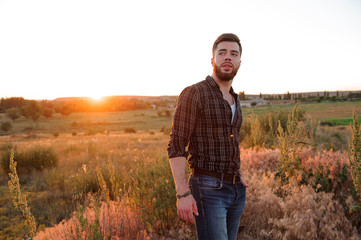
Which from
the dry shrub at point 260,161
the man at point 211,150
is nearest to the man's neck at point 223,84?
the man at point 211,150

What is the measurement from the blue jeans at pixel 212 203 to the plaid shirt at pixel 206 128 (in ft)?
0.38

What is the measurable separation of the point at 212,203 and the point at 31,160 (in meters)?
9.22

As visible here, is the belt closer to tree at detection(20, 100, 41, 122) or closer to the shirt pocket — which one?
the shirt pocket

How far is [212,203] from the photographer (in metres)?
1.72

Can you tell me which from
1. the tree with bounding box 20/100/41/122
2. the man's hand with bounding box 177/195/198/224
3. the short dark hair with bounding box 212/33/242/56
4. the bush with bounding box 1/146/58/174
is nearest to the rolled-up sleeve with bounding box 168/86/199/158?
the man's hand with bounding box 177/195/198/224

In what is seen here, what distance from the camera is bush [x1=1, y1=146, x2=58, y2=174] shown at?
8.41 m

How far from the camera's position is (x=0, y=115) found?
37750mm

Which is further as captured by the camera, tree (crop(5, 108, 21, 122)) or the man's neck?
tree (crop(5, 108, 21, 122))

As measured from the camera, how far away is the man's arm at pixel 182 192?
1614 mm

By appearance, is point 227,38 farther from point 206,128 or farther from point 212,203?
point 212,203

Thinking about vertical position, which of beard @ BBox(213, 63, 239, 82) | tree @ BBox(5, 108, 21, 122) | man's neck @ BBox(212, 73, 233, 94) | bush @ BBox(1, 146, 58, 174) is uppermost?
beard @ BBox(213, 63, 239, 82)

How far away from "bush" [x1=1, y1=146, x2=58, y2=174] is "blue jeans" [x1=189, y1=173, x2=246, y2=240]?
28.3 ft

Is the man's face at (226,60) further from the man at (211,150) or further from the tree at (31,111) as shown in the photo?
the tree at (31,111)

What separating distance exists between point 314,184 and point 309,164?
0.91 meters
